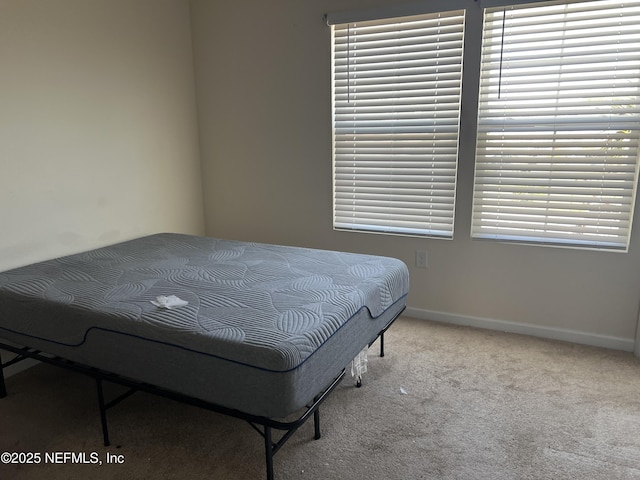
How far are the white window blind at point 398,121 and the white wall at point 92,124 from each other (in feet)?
3.86

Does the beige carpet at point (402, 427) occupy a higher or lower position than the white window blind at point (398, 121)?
lower

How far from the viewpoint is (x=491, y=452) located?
1.87 metres

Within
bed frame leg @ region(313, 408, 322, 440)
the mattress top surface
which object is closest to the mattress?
the mattress top surface

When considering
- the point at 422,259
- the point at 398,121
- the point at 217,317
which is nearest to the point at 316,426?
the point at 217,317

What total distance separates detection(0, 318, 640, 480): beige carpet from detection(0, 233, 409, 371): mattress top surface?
1.45ft

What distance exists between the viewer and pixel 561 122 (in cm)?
265

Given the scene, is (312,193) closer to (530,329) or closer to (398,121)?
(398,121)

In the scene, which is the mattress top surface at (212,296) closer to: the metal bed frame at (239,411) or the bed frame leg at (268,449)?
the metal bed frame at (239,411)

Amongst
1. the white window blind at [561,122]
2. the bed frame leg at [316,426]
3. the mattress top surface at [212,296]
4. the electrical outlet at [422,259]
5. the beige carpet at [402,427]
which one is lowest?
the beige carpet at [402,427]

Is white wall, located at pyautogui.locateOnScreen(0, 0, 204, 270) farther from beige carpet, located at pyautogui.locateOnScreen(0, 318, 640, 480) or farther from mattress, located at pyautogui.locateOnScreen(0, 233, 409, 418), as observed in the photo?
beige carpet, located at pyautogui.locateOnScreen(0, 318, 640, 480)

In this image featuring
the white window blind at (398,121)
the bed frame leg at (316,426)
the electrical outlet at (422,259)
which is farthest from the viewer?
the electrical outlet at (422,259)

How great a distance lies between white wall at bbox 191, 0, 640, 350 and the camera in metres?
2.77

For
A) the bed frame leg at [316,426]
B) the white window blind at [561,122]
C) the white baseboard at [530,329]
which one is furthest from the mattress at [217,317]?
the white window blind at [561,122]

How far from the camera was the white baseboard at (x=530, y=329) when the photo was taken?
2.74 metres
